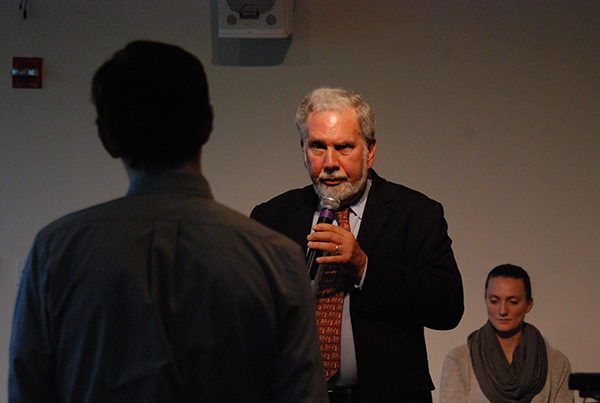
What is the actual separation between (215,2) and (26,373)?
10.6 feet

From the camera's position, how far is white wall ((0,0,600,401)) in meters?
3.99

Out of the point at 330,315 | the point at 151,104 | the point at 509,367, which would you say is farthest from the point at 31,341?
the point at 509,367

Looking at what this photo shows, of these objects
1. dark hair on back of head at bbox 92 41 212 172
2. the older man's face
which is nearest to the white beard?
the older man's face

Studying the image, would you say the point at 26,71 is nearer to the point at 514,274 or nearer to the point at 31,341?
the point at 514,274

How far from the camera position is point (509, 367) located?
3.41 m

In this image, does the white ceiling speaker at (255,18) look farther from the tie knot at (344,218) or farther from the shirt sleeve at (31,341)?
the shirt sleeve at (31,341)

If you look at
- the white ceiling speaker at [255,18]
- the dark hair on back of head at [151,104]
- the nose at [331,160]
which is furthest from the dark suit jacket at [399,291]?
the white ceiling speaker at [255,18]

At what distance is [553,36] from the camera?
3.99 m

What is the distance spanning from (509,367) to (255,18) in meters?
2.16

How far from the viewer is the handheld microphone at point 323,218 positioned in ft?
6.24

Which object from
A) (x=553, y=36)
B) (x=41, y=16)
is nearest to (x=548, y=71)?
(x=553, y=36)

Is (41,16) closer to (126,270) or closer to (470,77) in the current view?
(470,77)

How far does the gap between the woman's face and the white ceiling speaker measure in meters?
1.70

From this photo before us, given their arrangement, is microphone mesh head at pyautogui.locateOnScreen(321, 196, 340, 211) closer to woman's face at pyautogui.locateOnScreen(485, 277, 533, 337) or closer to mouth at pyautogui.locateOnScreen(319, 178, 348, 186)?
mouth at pyautogui.locateOnScreen(319, 178, 348, 186)
